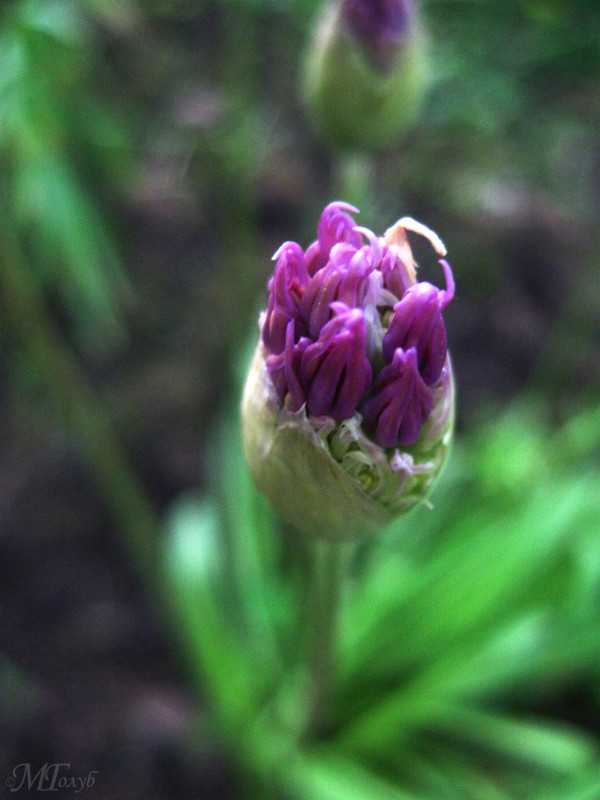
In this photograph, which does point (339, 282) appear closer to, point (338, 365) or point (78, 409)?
point (338, 365)

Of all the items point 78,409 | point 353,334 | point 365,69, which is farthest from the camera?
point 78,409

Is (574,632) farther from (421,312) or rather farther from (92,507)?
(92,507)

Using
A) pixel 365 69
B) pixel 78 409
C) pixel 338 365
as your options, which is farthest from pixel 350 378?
pixel 78 409

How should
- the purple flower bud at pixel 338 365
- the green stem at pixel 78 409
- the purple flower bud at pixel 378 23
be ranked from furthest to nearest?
the green stem at pixel 78 409 → the purple flower bud at pixel 378 23 → the purple flower bud at pixel 338 365

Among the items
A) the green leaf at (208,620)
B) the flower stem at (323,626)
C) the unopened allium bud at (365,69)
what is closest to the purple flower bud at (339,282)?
the flower stem at (323,626)

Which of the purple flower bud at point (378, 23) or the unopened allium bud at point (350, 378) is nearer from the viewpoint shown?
the unopened allium bud at point (350, 378)

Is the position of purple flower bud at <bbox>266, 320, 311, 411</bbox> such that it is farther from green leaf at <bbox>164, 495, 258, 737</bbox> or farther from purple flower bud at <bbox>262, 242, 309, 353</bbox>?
green leaf at <bbox>164, 495, 258, 737</bbox>

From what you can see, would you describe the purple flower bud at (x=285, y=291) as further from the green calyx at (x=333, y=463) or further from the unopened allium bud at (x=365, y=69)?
the unopened allium bud at (x=365, y=69)

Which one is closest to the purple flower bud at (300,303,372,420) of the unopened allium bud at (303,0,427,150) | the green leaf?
the unopened allium bud at (303,0,427,150)
